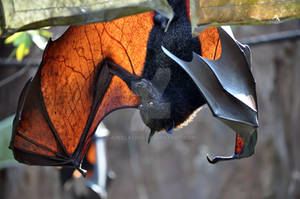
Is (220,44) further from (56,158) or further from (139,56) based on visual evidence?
(56,158)

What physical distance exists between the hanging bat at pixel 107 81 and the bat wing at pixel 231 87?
2 cm

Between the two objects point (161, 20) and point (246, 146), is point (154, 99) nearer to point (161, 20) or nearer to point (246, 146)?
point (161, 20)

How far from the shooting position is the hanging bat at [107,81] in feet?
4.44

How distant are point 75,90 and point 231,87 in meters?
0.57

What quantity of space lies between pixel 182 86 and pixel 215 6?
22.3 inches

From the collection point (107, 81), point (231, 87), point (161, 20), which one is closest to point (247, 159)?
point (107, 81)

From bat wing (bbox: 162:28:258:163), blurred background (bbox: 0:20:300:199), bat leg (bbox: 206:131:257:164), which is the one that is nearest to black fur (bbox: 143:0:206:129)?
bat wing (bbox: 162:28:258:163)

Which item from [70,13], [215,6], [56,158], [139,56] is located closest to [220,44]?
[139,56]

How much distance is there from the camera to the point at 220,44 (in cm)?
131

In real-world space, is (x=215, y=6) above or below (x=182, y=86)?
above

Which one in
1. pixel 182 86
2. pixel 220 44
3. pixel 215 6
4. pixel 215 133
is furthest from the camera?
pixel 215 133

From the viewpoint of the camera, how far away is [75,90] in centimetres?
145

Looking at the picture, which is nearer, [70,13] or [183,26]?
[70,13]

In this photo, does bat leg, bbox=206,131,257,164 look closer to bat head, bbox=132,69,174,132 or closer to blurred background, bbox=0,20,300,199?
bat head, bbox=132,69,174,132
